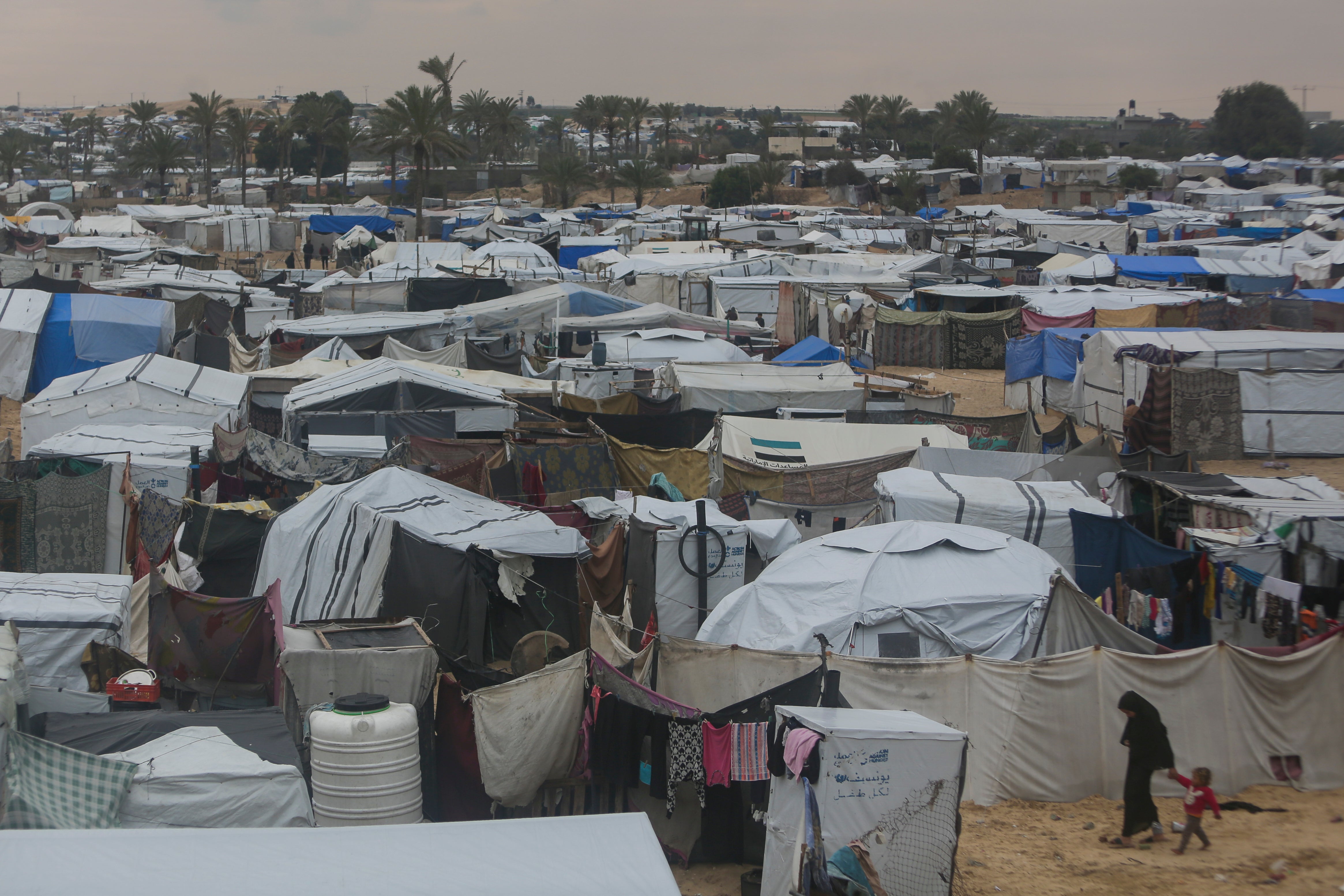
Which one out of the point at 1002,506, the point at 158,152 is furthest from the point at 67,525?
the point at 158,152

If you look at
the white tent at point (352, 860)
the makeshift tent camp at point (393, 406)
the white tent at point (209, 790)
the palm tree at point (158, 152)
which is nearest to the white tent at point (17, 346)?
the makeshift tent camp at point (393, 406)

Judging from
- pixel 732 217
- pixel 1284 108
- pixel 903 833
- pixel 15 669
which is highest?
pixel 1284 108

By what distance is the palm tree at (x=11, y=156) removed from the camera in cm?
9050

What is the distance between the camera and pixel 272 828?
6.93 m

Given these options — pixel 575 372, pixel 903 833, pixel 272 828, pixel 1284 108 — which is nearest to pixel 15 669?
pixel 272 828

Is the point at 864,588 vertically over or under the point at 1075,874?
over

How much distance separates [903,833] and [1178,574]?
5.71m

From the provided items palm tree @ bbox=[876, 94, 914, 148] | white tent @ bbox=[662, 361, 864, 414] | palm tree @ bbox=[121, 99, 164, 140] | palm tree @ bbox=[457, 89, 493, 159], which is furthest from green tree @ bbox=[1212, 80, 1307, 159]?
white tent @ bbox=[662, 361, 864, 414]

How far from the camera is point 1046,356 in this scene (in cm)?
2747

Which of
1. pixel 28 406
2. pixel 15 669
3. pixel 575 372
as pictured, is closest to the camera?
pixel 15 669

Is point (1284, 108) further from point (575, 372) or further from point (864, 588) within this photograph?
point (864, 588)

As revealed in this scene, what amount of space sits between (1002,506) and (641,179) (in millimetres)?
75039

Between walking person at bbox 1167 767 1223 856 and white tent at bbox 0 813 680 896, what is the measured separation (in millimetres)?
4901

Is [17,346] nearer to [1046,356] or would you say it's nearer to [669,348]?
[669,348]
